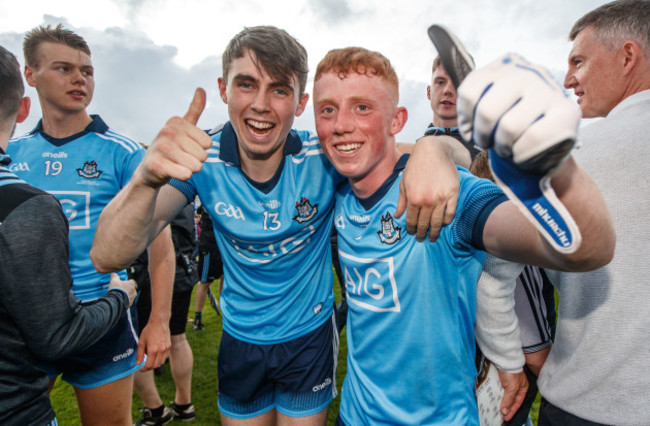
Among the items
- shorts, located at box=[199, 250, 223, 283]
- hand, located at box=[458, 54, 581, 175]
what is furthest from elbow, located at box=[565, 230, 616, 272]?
shorts, located at box=[199, 250, 223, 283]

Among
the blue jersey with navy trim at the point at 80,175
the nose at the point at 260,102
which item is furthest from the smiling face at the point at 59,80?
the nose at the point at 260,102

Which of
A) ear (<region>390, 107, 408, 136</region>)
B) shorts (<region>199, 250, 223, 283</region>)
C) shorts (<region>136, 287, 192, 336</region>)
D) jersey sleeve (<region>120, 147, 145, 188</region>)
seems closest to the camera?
ear (<region>390, 107, 408, 136</region>)

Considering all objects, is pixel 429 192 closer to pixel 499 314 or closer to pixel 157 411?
pixel 499 314

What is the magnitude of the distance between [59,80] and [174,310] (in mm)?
2310

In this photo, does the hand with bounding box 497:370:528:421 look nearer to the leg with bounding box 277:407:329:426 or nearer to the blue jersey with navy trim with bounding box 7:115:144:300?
the leg with bounding box 277:407:329:426

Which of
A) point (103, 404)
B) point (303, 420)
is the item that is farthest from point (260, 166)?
point (103, 404)

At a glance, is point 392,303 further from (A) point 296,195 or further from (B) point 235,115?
(B) point 235,115

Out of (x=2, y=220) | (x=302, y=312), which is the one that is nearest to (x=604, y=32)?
(x=302, y=312)

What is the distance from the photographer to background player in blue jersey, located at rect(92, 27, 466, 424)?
194cm

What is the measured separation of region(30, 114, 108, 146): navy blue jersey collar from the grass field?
283 centimetres

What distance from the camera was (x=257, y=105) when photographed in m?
1.88

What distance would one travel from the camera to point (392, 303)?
1497 mm

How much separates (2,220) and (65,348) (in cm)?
61

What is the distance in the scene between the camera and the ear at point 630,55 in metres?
1.54
